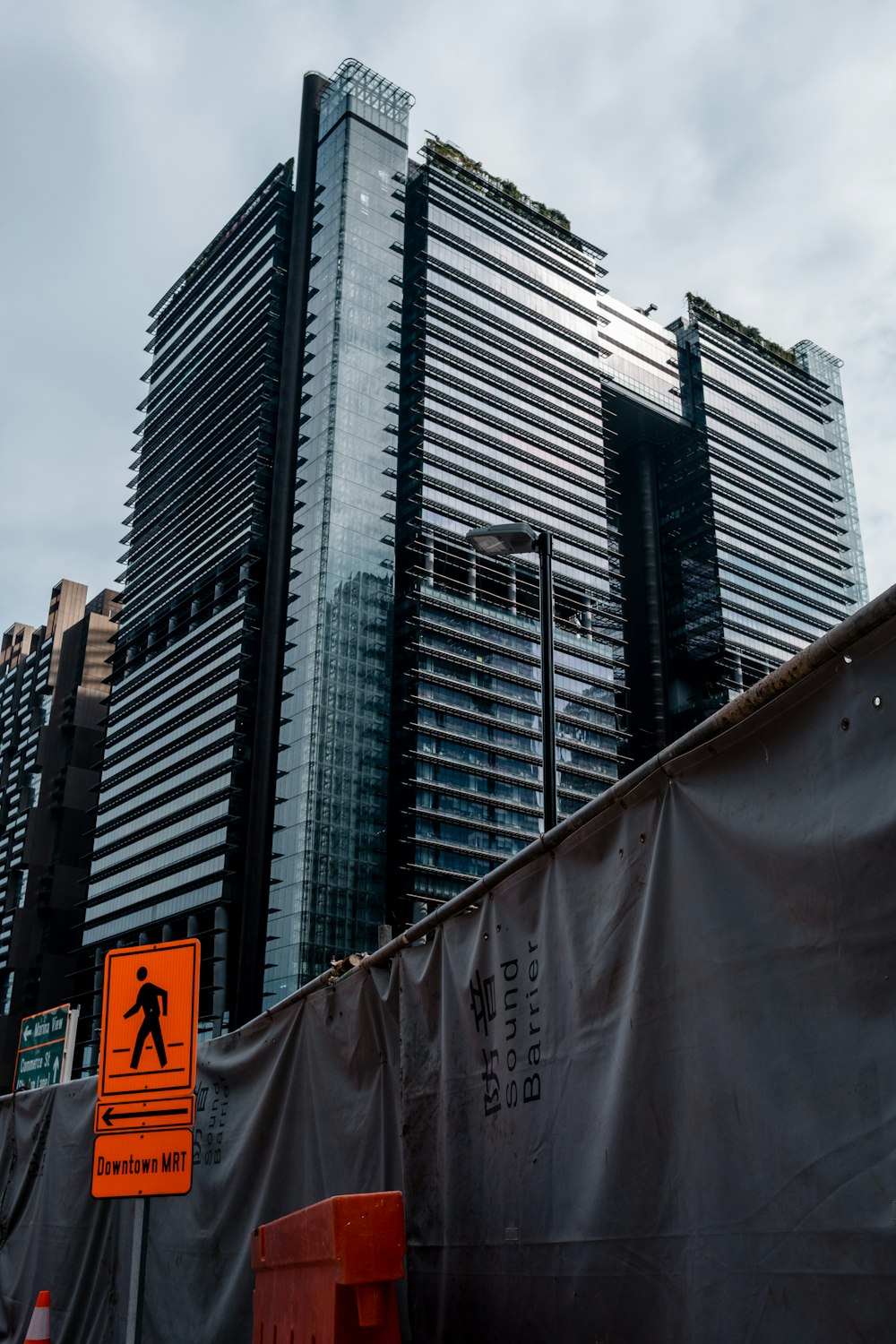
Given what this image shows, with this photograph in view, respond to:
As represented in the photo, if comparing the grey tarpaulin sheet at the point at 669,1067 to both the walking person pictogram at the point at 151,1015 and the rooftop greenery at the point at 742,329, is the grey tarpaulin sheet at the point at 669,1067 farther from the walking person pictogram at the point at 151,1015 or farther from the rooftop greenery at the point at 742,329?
the rooftop greenery at the point at 742,329

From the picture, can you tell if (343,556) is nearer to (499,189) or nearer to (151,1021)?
(499,189)

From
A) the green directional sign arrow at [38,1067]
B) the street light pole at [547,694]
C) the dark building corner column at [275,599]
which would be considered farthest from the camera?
the dark building corner column at [275,599]

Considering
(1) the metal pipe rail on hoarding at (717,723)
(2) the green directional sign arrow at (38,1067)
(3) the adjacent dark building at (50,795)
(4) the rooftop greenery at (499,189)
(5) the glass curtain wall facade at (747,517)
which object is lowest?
(1) the metal pipe rail on hoarding at (717,723)

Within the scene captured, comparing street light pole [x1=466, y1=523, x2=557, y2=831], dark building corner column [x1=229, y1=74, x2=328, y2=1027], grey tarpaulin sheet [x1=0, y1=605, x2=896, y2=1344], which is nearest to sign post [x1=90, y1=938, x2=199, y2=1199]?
grey tarpaulin sheet [x1=0, y1=605, x2=896, y2=1344]

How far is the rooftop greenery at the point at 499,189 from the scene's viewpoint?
124062mm

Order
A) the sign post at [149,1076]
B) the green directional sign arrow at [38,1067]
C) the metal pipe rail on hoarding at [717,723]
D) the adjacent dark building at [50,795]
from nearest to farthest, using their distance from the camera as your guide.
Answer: the metal pipe rail on hoarding at [717,723] → the sign post at [149,1076] → the green directional sign arrow at [38,1067] → the adjacent dark building at [50,795]

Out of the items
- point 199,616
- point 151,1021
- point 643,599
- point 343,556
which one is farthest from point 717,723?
point 643,599

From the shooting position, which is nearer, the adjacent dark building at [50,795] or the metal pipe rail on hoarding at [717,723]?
the metal pipe rail on hoarding at [717,723]

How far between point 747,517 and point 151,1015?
137 metres

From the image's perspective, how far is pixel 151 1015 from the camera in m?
6.05

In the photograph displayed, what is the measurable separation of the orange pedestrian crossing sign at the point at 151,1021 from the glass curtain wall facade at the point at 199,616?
9319 centimetres

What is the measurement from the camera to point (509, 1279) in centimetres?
447

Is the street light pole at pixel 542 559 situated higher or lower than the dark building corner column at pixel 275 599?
lower

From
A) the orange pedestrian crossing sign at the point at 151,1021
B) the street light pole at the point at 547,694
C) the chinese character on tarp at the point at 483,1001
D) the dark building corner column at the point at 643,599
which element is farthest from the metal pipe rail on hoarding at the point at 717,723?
the dark building corner column at the point at 643,599
